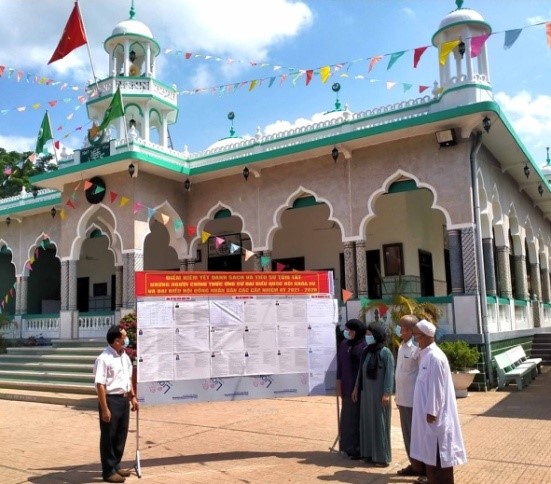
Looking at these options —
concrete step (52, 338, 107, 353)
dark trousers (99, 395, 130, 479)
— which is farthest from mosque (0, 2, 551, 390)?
dark trousers (99, 395, 130, 479)

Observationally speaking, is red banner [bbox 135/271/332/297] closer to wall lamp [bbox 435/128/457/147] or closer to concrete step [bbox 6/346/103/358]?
wall lamp [bbox 435/128/457/147]

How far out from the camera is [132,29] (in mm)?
17266

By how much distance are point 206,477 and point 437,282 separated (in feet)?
39.4

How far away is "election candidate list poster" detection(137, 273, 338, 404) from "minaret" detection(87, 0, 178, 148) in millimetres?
11761

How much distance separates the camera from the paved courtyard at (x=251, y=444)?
A: 5336 millimetres

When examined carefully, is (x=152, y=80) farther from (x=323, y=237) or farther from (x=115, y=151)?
(x=323, y=237)

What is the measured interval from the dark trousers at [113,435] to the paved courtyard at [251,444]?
22 cm

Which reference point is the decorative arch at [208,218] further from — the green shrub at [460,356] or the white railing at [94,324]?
the green shrub at [460,356]

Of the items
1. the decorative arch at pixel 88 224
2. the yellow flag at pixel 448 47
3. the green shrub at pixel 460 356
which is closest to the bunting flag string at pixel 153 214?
the decorative arch at pixel 88 224

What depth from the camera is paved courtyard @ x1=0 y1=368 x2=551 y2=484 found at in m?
5.34

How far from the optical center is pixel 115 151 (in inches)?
539

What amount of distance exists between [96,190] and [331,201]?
6007 mm

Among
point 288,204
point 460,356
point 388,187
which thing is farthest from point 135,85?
point 460,356

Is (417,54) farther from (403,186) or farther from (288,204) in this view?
(288,204)
